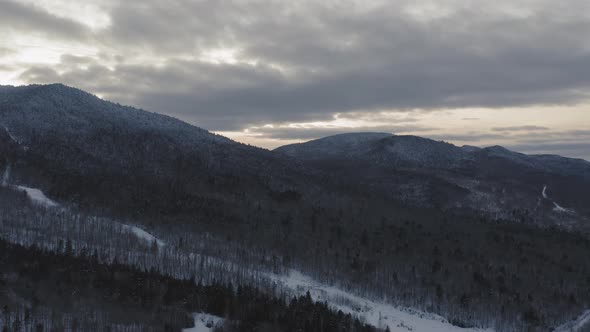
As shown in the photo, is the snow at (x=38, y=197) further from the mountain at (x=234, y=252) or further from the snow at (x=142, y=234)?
the snow at (x=142, y=234)

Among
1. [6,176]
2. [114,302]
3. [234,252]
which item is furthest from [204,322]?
[6,176]

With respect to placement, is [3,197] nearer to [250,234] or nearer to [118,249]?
[118,249]

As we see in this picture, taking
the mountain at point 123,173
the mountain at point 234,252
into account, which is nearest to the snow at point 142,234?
the mountain at point 234,252

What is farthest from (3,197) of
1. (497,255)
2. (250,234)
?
(497,255)

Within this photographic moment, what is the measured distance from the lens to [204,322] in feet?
130

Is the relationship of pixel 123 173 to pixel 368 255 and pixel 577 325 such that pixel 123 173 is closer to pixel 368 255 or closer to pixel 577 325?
pixel 368 255

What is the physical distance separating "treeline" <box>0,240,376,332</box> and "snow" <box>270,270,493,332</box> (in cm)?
1039

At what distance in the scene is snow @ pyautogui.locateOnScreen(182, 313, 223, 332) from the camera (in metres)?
37.4

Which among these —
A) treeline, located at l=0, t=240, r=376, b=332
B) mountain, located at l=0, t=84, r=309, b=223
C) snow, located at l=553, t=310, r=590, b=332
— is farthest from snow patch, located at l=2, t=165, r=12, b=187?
snow, located at l=553, t=310, r=590, b=332

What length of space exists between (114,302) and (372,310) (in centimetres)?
4427

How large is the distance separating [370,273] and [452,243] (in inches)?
1750

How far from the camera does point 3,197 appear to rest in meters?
93.5

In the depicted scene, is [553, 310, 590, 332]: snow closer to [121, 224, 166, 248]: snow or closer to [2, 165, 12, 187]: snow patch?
[121, 224, 166, 248]: snow

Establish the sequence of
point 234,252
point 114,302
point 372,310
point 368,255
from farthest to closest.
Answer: point 368,255, point 234,252, point 372,310, point 114,302
